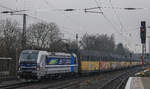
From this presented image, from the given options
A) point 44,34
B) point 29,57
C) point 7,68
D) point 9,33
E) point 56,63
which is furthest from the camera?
point 44,34

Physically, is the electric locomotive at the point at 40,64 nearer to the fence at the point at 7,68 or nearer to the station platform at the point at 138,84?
the fence at the point at 7,68

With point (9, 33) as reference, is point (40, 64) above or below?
below

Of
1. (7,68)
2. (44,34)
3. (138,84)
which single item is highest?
(44,34)

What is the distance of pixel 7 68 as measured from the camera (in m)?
26.0

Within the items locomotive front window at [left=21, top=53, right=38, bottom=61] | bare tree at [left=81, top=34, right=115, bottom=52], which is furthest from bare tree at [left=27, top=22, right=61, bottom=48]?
locomotive front window at [left=21, top=53, right=38, bottom=61]

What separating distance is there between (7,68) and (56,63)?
16.0 feet

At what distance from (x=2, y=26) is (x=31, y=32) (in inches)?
467

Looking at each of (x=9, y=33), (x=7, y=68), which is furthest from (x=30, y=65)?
(x=9, y=33)

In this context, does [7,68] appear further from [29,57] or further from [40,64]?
[40,64]

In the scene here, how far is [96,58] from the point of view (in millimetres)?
39156

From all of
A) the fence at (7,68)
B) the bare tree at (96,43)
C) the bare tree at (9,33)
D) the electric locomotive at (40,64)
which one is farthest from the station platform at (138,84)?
the bare tree at (96,43)

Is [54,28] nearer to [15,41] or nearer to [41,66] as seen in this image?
[15,41]

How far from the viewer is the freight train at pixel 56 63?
23109mm

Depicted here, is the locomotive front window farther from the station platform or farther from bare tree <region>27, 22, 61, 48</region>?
bare tree <region>27, 22, 61, 48</region>
